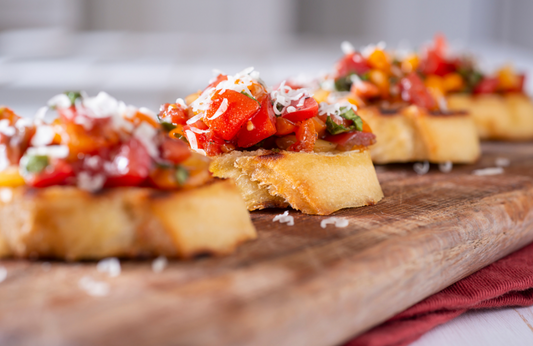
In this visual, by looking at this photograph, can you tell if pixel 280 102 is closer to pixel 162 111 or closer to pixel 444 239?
pixel 162 111

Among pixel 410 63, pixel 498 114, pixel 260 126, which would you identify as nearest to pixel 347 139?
pixel 260 126

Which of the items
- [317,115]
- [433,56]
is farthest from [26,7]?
[317,115]

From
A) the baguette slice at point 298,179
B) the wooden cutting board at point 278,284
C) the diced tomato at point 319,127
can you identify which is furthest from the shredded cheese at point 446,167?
the diced tomato at point 319,127

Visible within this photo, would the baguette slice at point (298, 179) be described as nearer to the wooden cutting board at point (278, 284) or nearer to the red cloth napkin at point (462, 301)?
the wooden cutting board at point (278, 284)

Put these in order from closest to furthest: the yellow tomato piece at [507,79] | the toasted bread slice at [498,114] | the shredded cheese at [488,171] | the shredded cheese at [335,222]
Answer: the shredded cheese at [335,222], the shredded cheese at [488,171], the toasted bread slice at [498,114], the yellow tomato piece at [507,79]

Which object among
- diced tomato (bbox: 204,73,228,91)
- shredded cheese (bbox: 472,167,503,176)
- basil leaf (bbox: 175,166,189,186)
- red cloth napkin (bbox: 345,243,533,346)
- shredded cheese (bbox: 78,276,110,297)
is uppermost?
diced tomato (bbox: 204,73,228,91)

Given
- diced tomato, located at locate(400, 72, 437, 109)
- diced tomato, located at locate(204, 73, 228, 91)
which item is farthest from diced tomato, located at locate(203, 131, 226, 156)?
diced tomato, located at locate(400, 72, 437, 109)

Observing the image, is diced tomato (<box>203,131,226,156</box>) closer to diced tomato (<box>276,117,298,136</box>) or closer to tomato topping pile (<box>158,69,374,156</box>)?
tomato topping pile (<box>158,69,374,156</box>)
